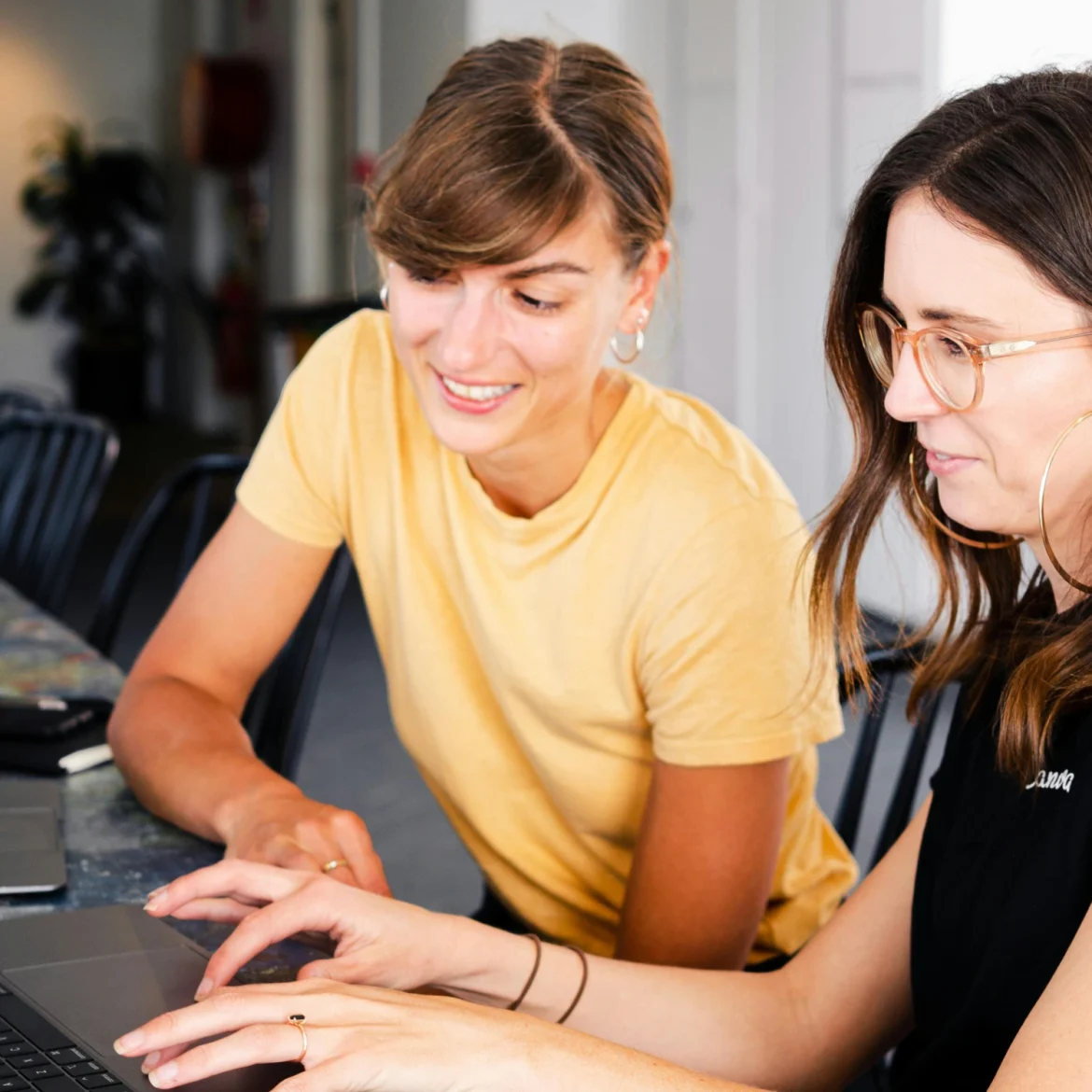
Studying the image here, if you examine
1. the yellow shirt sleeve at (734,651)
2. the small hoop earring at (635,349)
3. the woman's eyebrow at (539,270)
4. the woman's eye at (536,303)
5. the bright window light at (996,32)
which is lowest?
the yellow shirt sleeve at (734,651)

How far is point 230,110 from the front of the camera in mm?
9000

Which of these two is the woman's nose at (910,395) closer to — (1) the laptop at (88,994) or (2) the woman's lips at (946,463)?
(2) the woman's lips at (946,463)

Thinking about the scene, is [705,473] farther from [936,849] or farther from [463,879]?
[463,879]

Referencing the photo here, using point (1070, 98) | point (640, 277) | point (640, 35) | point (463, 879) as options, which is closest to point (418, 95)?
point (640, 35)

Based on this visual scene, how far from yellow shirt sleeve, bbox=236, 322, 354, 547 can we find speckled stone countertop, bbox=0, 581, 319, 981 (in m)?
0.28

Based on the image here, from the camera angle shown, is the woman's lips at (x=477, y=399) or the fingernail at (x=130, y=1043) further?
the woman's lips at (x=477, y=399)

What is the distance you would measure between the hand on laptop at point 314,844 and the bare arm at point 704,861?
0.79 feet

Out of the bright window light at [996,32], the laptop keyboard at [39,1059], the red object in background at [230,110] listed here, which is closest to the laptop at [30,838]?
the laptop keyboard at [39,1059]

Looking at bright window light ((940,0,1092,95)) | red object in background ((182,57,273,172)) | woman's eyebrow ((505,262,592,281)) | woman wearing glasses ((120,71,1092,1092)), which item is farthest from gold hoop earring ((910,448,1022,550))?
red object in background ((182,57,273,172))

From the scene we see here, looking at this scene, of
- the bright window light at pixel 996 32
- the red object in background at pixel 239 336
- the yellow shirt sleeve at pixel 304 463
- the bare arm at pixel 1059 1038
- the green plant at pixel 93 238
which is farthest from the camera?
the green plant at pixel 93 238

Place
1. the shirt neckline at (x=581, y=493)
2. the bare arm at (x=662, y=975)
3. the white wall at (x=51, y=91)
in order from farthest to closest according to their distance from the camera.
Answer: the white wall at (x=51, y=91) → the shirt neckline at (x=581, y=493) → the bare arm at (x=662, y=975)

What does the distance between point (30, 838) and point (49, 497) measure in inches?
80.1

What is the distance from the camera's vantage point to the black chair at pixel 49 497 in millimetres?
2824

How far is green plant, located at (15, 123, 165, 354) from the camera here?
34.8 ft
